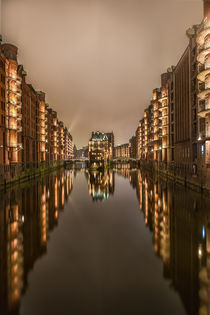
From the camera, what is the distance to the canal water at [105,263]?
6.06 m

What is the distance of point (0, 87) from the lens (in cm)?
3994

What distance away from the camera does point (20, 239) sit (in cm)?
1075

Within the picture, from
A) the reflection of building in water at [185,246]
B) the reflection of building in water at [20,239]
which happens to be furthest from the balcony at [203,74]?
the reflection of building in water at [20,239]

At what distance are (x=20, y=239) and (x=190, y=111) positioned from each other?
4089 centimetres

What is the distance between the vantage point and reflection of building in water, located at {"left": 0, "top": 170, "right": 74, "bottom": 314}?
261 inches

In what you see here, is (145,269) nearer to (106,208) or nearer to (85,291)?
(85,291)

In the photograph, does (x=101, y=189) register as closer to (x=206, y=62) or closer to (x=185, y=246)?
(x=185, y=246)

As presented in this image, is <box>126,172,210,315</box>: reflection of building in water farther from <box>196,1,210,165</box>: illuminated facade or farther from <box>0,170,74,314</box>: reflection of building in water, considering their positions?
<box>196,1,210,165</box>: illuminated facade

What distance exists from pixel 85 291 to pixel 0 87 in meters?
42.3

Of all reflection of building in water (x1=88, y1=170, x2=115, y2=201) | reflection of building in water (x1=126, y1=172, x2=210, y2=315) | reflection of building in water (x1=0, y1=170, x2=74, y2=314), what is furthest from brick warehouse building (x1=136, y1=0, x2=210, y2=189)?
reflection of building in water (x1=0, y1=170, x2=74, y2=314)

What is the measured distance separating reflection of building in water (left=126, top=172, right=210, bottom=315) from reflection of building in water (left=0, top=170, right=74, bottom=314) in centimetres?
509

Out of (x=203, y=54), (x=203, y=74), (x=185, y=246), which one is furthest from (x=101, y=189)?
(x=203, y=54)

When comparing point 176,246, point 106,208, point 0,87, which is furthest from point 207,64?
point 0,87

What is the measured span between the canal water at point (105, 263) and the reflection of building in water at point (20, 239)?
0.03 meters
